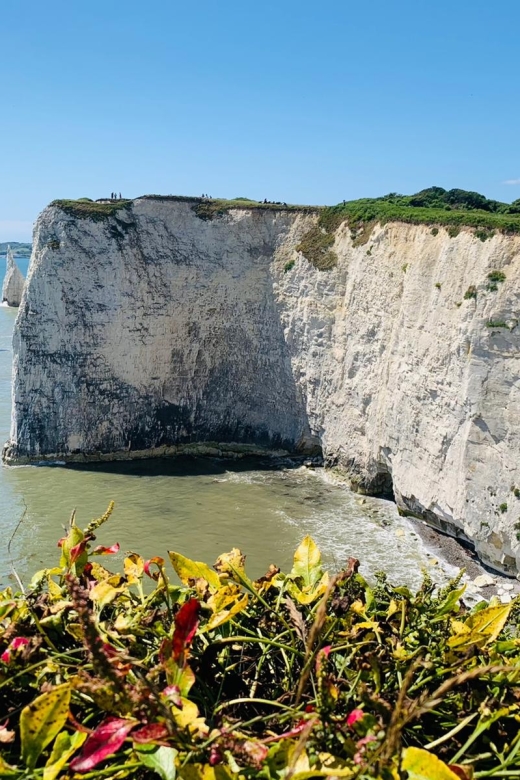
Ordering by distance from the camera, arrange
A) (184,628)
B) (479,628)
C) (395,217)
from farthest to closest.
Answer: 1. (395,217)
2. (479,628)
3. (184,628)

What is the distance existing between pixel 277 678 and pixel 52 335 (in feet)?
85.0

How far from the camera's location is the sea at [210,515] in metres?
18.8

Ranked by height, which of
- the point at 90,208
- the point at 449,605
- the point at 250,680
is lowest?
the point at 250,680

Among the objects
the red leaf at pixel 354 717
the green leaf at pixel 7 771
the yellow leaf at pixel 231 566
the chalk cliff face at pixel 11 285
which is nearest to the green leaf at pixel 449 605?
the yellow leaf at pixel 231 566

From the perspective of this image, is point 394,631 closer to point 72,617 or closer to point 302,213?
point 72,617

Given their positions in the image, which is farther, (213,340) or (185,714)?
(213,340)

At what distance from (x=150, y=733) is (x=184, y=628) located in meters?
0.39

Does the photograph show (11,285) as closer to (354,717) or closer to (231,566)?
(231,566)

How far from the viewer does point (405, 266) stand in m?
22.3

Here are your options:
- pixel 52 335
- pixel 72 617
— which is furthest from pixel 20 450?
pixel 72 617

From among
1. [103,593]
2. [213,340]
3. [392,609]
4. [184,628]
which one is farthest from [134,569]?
[213,340]

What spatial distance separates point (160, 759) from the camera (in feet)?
5.41

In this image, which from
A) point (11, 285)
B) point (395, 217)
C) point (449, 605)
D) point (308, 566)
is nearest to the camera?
point (449, 605)

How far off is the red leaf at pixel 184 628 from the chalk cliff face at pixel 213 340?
19.9 meters
